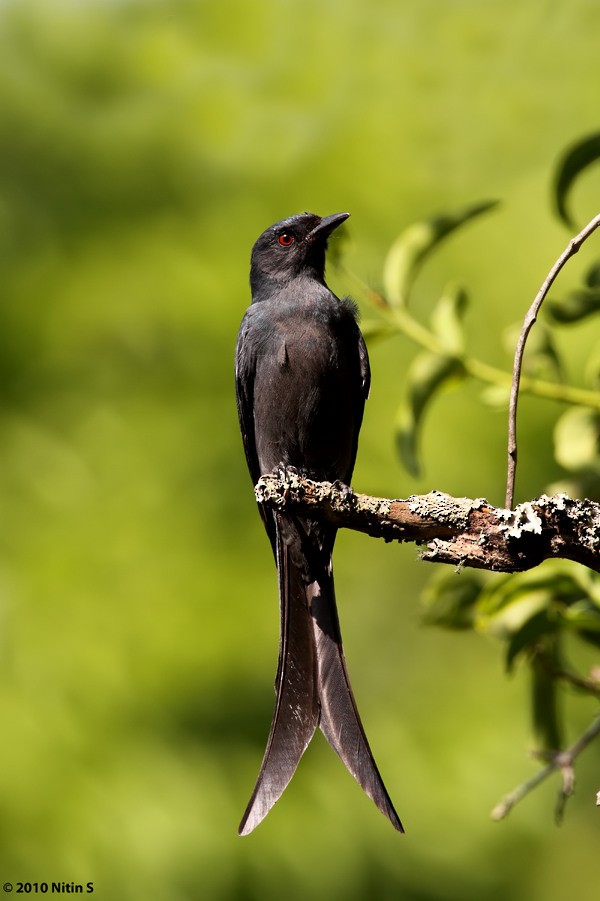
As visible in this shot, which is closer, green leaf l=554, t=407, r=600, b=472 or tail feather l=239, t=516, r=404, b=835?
tail feather l=239, t=516, r=404, b=835

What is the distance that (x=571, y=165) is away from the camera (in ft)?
10.3

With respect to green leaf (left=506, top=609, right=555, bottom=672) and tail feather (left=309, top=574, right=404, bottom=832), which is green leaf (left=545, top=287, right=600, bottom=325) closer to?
green leaf (left=506, top=609, right=555, bottom=672)

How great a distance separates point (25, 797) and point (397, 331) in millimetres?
4091

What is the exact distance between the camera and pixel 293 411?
12.5 ft

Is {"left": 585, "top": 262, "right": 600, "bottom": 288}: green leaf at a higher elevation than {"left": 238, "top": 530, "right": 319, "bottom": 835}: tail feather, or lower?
higher

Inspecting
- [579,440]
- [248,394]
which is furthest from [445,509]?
[248,394]

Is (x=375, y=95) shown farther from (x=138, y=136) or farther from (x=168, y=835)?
(x=168, y=835)

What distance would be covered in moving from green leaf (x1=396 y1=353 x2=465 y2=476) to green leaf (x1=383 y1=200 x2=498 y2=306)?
0.80 ft

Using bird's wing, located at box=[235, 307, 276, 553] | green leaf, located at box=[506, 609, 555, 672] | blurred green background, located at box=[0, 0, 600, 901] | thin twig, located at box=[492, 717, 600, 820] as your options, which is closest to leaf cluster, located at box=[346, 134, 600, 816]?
green leaf, located at box=[506, 609, 555, 672]

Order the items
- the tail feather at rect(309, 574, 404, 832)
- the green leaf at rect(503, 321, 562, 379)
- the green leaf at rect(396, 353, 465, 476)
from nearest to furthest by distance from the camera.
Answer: the tail feather at rect(309, 574, 404, 832), the green leaf at rect(503, 321, 562, 379), the green leaf at rect(396, 353, 465, 476)

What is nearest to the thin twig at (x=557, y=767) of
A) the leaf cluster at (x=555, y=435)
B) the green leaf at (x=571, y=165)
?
the leaf cluster at (x=555, y=435)

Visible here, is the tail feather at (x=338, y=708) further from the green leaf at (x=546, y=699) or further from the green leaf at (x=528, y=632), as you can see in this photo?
the green leaf at (x=546, y=699)

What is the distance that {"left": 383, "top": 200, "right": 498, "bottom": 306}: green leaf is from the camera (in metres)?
3.48

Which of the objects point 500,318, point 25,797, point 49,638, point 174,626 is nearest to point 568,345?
point 500,318
